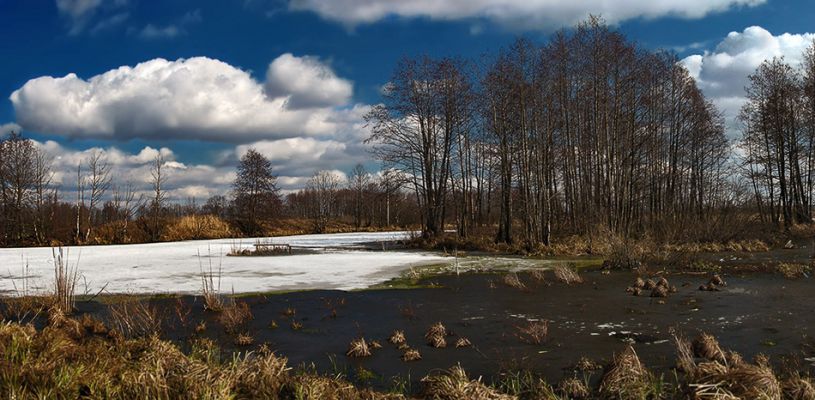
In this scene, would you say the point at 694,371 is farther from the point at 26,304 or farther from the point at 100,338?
the point at 26,304

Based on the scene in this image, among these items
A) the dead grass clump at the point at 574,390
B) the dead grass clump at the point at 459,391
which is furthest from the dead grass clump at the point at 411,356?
the dead grass clump at the point at 574,390

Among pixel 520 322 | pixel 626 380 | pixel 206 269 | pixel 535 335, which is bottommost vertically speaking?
pixel 520 322

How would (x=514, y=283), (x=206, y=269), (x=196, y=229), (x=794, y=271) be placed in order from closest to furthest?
1. (x=514, y=283)
2. (x=794, y=271)
3. (x=206, y=269)
4. (x=196, y=229)

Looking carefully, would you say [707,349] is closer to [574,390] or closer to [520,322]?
[574,390]

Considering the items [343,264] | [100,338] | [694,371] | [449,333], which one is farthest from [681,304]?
[343,264]

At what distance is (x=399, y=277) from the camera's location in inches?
628

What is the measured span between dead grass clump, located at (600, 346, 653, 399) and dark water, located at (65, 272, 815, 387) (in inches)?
33.4

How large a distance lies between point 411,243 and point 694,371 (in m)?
27.1

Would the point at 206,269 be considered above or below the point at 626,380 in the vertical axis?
above

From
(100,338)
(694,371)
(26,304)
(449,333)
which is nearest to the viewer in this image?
(694,371)

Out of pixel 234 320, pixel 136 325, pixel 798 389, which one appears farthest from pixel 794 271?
pixel 136 325

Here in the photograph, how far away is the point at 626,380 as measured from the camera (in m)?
5.09

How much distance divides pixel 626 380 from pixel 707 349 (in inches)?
74.4

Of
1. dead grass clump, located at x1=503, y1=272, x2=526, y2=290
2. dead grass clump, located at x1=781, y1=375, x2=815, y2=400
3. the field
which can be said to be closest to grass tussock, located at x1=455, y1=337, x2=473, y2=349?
the field
